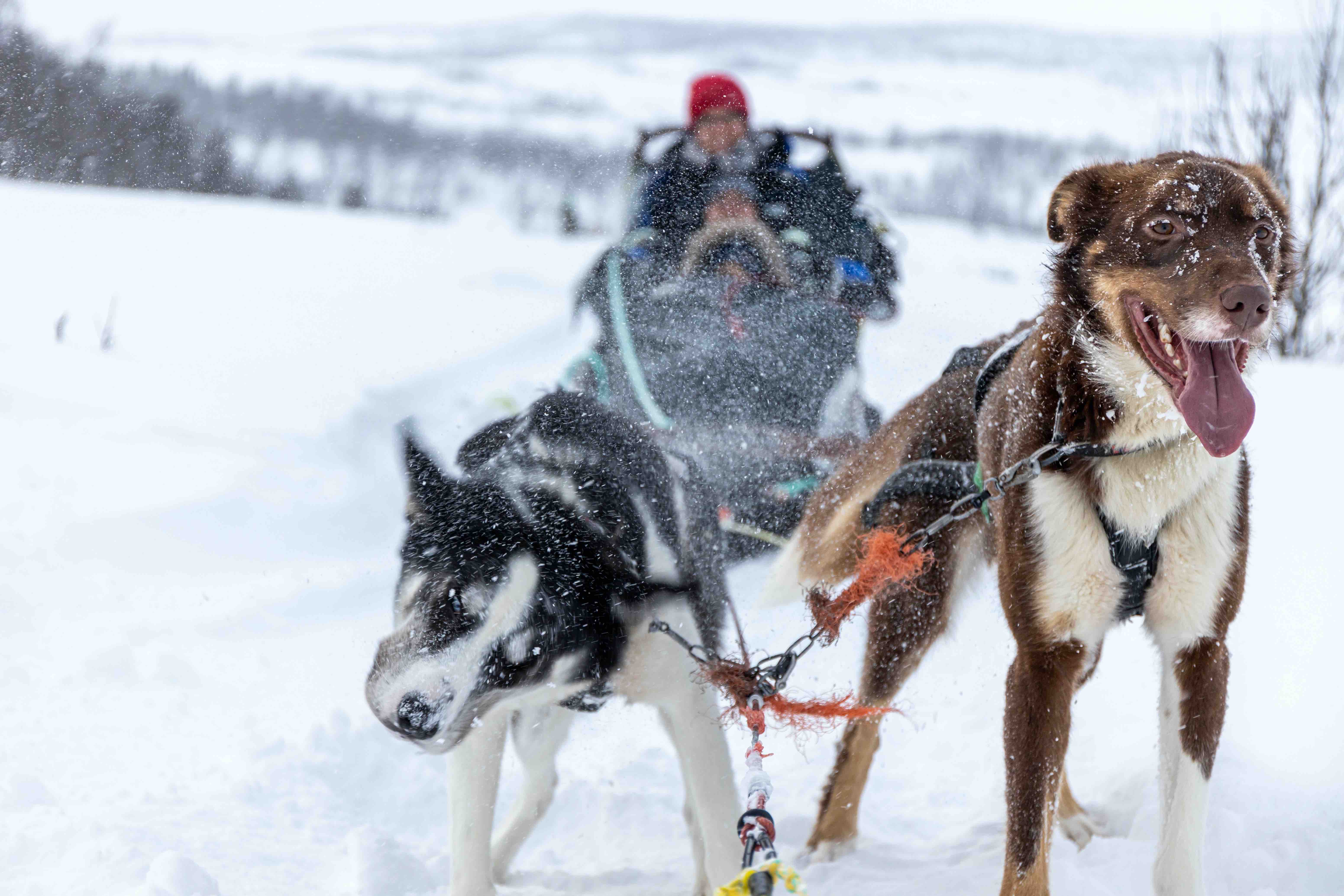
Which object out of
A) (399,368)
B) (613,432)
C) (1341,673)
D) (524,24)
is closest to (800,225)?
(613,432)

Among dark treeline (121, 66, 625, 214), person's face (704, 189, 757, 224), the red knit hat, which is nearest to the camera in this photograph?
person's face (704, 189, 757, 224)

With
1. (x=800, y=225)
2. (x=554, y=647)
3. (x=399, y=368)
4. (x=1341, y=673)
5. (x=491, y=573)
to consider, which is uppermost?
(x=800, y=225)

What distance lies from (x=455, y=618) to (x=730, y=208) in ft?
8.48

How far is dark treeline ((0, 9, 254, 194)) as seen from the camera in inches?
215

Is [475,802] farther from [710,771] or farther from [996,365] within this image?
[996,365]

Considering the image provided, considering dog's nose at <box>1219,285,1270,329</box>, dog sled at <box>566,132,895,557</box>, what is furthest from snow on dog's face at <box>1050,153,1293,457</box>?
dog sled at <box>566,132,895,557</box>

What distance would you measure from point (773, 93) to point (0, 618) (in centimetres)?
1093

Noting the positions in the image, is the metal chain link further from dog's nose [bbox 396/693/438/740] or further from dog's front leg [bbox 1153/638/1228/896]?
dog's nose [bbox 396/693/438/740]

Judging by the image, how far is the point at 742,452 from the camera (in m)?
4.00

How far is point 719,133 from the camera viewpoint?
13.7ft

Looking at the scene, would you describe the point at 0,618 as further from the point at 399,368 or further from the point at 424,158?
the point at 424,158

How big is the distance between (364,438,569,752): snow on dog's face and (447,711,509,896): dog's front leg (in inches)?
10.6

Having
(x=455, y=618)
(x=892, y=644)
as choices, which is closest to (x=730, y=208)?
(x=892, y=644)

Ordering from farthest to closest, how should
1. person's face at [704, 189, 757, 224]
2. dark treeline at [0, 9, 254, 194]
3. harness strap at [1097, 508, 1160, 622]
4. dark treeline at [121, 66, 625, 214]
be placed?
1. dark treeline at [121, 66, 625, 214]
2. dark treeline at [0, 9, 254, 194]
3. person's face at [704, 189, 757, 224]
4. harness strap at [1097, 508, 1160, 622]
